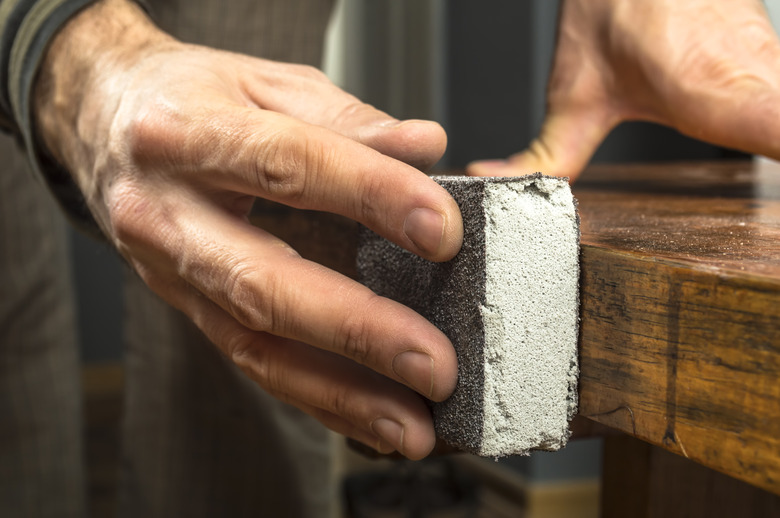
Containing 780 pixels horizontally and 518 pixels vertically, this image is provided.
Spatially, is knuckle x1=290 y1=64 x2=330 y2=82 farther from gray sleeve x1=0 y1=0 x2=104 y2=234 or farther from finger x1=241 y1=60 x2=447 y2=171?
gray sleeve x1=0 y1=0 x2=104 y2=234

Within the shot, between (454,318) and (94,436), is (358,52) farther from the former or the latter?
(454,318)

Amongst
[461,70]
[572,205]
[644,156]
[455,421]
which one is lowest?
[644,156]

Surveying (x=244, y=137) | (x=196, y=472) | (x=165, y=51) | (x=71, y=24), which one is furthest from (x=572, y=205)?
(x=196, y=472)

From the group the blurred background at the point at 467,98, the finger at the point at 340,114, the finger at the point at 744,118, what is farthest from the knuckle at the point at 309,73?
the blurred background at the point at 467,98

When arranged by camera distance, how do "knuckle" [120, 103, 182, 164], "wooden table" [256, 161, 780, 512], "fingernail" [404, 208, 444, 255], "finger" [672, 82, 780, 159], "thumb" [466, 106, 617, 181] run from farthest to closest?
1. "thumb" [466, 106, 617, 181]
2. "finger" [672, 82, 780, 159]
3. "knuckle" [120, 103, 182, 164]
4. "fingernail" [404, 208, 444, 255]
5. "wooden table" [256, 161, 780, 512]

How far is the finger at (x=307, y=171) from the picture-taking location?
16.9 inches

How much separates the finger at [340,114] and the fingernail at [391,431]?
0.18m

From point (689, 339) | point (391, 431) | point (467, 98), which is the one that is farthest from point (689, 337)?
point (467, 98)

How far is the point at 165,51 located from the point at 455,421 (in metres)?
0.37

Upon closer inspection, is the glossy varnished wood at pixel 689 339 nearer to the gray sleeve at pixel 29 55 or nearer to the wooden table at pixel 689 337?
the wooden table at pixel 689 337

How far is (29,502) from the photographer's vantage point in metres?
1.37

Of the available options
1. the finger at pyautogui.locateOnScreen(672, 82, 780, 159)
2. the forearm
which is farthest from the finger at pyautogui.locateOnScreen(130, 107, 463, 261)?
the finger at pyautogui.locateOnScreen(672, 82, 780, 159)

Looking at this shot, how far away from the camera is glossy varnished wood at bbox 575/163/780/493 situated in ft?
1.05

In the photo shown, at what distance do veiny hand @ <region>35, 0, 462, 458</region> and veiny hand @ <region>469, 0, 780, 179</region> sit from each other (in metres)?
0.26
